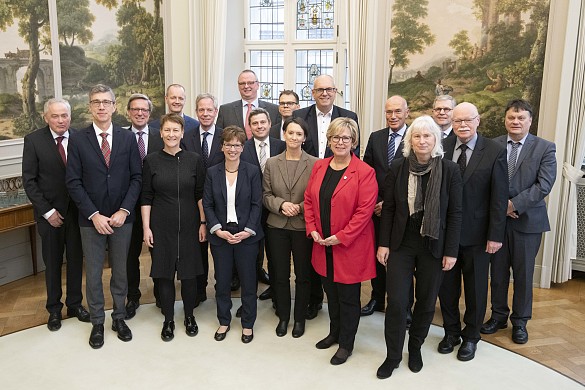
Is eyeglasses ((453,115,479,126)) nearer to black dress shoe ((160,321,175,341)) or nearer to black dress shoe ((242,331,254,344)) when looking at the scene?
black dress shoe ((242,331,254,344))

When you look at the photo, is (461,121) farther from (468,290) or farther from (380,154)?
(468,290)

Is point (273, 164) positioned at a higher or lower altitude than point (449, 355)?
higher

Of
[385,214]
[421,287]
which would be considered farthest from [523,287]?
[385,214]

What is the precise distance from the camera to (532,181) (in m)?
4.29

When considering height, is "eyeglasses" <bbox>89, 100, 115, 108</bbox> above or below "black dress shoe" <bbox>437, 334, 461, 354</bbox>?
above

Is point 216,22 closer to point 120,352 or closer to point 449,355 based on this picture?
point 120,352

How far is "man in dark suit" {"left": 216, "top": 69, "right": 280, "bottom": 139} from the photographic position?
201 inches

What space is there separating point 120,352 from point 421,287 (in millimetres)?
2274

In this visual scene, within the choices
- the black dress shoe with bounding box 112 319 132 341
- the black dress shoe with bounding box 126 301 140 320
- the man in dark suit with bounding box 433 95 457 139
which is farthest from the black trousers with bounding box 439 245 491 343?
the black dress shoe with bounding box 126 301 140 320

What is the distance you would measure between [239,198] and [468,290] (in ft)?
6.00

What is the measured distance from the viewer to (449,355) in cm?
410

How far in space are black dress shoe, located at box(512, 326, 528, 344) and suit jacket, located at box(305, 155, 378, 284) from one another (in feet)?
4.56

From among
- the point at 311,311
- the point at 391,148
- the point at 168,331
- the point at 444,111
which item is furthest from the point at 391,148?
the point at 168,331

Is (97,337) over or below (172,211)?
below
